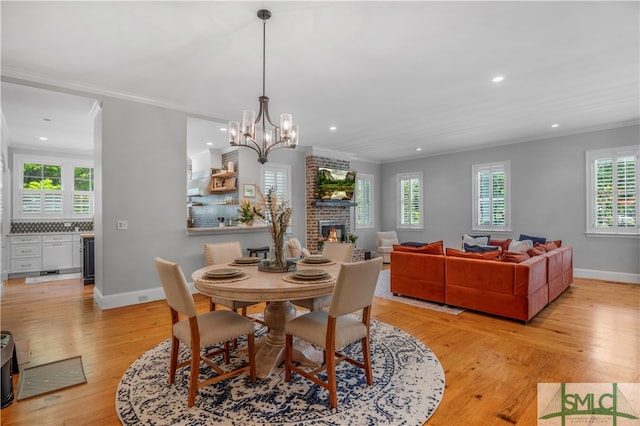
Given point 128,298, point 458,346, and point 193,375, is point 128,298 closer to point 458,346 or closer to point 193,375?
point 193,375

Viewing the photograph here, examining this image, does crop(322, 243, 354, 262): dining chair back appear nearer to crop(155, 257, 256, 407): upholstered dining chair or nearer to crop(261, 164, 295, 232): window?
crop(155, 257, 256, 407): upholstered dining chair

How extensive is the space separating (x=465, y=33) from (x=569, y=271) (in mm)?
4460

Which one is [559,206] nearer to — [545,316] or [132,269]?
[545,316]

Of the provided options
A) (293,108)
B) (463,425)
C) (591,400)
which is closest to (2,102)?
(293,108)

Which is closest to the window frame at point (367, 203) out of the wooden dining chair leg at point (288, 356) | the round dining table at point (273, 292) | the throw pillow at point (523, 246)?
the throw pillow at point (523, 246)

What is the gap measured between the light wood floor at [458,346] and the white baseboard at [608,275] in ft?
2.73

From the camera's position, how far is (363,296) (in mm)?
2275

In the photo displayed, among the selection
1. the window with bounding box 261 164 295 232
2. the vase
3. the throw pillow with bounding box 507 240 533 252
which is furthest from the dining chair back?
the window with bounding box 261 164 295 232

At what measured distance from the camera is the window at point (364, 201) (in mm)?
8852

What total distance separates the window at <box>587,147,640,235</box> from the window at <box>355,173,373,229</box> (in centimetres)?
484

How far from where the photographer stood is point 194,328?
207cm

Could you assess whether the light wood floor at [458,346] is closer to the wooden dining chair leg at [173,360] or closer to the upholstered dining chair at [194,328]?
the wooden dining chair leg at [173,360]

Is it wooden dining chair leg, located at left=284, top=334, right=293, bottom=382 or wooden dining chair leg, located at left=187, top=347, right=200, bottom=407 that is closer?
wooden dining chair leg, located at left=187, top=347, right=200, bottom=407

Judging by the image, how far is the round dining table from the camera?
6.94ft
